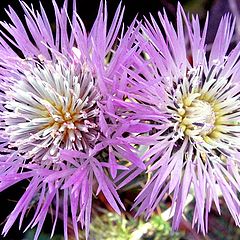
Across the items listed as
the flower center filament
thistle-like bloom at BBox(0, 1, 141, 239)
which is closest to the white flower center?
thistle-like bloom at BBox(0, 1, 141, 239)

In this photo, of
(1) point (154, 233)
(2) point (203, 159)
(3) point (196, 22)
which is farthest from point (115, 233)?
(3) point (196, 22)

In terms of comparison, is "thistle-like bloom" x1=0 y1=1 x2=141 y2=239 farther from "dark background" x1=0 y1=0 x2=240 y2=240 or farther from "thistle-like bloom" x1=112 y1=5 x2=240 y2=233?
"dark background" x1=0 y1=0 x2=240 y2=240

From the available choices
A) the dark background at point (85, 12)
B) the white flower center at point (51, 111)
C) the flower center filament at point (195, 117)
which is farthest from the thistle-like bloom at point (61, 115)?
the dark background at point (85, 12)

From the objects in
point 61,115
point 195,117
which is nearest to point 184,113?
point 195,117

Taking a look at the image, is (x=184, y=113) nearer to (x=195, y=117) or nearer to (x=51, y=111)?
(x=195, y=117)

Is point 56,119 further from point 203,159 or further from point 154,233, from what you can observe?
point 154,233

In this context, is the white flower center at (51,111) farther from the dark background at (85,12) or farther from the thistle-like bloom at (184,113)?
the dark background at (85,12)

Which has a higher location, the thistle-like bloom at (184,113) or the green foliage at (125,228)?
the thistle-like bloom at (184,113)
